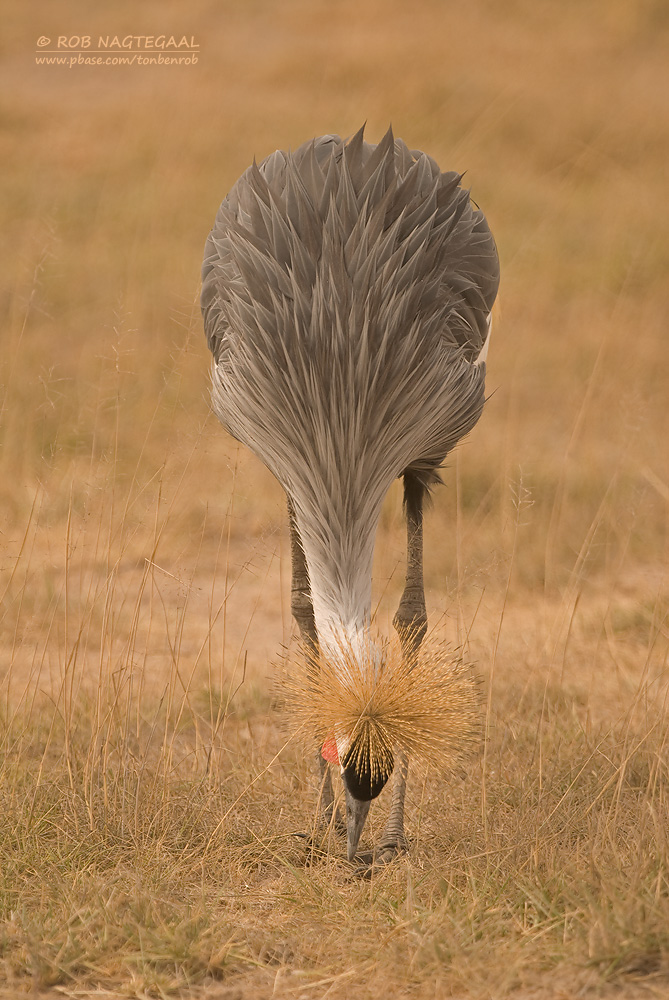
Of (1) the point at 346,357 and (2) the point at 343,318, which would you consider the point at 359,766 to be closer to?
(1) the point at 346,357

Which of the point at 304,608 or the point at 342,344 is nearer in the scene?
the point at 342,344

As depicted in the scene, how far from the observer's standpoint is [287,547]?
243 inches

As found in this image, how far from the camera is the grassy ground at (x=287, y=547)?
9.43 ft

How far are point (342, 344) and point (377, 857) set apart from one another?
5.00 ft

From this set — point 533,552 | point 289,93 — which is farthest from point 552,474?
point 289,93

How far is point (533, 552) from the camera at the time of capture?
6.26 m

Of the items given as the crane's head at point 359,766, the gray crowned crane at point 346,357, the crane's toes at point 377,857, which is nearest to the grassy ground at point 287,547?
the crane's toes at point 377,857

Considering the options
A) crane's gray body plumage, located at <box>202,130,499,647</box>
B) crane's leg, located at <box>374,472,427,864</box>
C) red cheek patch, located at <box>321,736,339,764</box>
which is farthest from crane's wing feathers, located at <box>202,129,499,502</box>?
red cheek patch, located at <box>321,736,339,764</box>

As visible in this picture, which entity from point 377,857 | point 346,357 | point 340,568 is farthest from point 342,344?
point 377,857

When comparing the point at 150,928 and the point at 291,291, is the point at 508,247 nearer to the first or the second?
the point at 291,291

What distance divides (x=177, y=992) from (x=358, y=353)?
1680mm

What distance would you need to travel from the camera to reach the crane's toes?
328cm

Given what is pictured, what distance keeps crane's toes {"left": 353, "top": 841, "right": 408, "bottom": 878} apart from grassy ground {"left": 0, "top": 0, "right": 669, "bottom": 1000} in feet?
0.22

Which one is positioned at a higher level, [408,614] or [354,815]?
[408,614]
